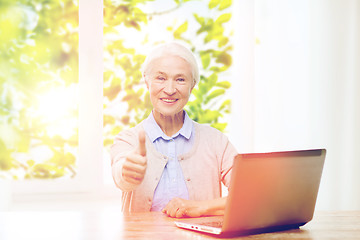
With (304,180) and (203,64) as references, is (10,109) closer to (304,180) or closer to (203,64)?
(203,64)

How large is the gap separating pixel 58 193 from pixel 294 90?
1.52 meters

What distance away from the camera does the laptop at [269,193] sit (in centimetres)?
122

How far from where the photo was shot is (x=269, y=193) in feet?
4.19

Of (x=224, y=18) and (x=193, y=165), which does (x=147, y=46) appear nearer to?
(x=224, y=18)

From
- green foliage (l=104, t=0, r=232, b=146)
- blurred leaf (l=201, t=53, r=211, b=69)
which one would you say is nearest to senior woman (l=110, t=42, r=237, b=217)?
green foliage (l=104, t=0, r=232, b=146)

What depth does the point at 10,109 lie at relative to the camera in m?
2.85

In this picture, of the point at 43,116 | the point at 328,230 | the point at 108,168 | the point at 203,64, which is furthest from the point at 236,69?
the point at 328,230

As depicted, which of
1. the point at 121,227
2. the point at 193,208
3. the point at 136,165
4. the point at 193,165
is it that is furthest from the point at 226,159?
the point at 121,227

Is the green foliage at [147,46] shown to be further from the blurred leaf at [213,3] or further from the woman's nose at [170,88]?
the woman's nose at [170,88]

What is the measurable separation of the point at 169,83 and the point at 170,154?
0.88ft

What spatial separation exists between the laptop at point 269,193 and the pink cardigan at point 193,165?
1.44ft

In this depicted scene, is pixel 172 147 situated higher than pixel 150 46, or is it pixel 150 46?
pixel 150 46

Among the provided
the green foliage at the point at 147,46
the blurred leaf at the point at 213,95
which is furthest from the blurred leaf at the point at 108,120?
the blurred leaf at the point at 213,95

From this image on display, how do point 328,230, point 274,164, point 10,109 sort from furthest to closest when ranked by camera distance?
point 10,109, point 328,230, point 274,164
